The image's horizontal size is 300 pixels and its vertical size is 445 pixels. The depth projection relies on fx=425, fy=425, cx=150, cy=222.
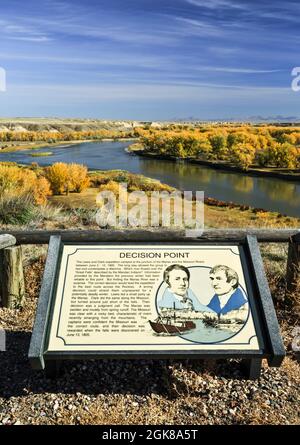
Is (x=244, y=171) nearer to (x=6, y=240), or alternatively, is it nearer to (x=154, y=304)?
(x=6, y=240)

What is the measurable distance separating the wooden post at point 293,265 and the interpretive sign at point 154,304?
134 cm

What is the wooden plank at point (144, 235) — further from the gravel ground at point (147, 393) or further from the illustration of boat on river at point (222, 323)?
the gravel ground at point (147, 393)

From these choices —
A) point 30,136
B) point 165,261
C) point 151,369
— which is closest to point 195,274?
point 165,261

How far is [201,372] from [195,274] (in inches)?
35.5

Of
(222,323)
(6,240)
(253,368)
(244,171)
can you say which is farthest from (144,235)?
(244,171)

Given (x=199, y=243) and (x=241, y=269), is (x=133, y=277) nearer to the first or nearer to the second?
(x=199, y=243)

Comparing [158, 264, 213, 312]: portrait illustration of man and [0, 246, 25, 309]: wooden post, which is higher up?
[158, 264, 213, 312]: portrait illustration of man

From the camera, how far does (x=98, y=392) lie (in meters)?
3.58

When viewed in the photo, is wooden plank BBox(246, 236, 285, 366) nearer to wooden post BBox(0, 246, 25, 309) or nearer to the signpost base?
the signpost base

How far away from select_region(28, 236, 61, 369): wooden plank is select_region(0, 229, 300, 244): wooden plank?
18 cm

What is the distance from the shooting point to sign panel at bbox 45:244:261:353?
327 cm

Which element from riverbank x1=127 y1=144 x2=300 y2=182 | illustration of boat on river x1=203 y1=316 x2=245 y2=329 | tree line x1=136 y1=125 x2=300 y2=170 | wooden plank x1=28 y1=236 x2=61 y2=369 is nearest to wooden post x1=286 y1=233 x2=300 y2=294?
illustration of boat on river x1=203 y1=316 x2=245 y2=329

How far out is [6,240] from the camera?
4781 mm

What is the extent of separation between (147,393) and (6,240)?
7.70ft
